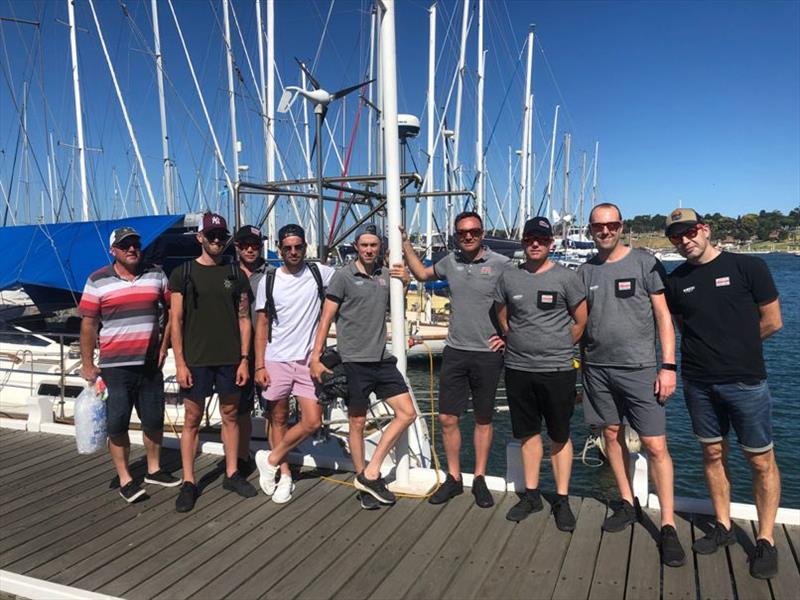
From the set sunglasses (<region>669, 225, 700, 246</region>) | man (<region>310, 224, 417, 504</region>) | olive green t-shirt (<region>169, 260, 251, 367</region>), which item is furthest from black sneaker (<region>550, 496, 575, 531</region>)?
olive green t-shirt (<region>169, 260, 251, 367</region>)

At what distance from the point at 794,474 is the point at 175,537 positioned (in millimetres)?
10507

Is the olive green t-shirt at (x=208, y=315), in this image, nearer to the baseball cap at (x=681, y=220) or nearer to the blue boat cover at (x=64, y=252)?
the baseball cap at (x=681, y=220)

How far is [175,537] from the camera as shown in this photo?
3.53m

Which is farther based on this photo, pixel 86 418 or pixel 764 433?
pixel 86 418

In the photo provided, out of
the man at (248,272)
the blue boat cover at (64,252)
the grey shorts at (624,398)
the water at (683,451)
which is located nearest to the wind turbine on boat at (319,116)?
the man at (248,272)

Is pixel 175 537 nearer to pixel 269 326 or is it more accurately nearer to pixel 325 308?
pixel 269 326

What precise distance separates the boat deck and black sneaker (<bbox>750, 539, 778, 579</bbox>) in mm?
44

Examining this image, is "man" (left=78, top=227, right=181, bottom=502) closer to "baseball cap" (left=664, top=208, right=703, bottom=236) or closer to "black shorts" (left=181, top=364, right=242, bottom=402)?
"black shorts" (left=181, top=364, right=242, bottom=402)

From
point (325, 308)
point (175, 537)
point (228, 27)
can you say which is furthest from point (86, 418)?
point (228, 27)

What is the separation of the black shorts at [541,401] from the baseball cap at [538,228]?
90 centimetres

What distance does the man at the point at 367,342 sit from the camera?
3.80 meters

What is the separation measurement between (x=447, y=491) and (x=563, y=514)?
0.82 m

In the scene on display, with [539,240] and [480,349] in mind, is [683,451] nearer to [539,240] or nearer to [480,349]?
[480,349]

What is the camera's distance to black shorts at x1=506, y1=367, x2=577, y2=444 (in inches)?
139
